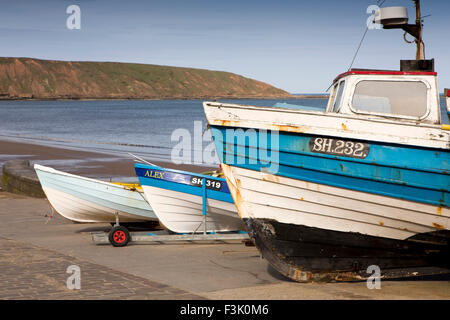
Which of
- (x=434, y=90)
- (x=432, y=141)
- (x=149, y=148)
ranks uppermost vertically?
(x=434, y=90)

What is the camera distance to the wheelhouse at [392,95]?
26.0 ft

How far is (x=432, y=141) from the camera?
23.4 ft

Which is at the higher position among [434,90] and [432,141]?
[434,90]

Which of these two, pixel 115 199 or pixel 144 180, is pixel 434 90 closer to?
pixel 144 180

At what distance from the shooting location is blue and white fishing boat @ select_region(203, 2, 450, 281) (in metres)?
7.25

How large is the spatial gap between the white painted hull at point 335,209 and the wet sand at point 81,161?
40.5 feet

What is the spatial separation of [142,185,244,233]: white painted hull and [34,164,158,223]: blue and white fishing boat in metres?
0.77

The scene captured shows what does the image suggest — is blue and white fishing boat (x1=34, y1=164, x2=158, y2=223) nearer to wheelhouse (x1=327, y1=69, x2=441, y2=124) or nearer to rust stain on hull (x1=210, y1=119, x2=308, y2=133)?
rust stain on hull (x1=210, y1=119, x2=308, y2=133)

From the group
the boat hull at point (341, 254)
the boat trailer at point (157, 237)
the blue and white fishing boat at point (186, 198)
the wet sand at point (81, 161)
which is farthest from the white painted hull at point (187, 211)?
the wet sand at point (81, 161)

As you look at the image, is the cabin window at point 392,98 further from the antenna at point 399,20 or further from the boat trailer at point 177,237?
the boat trailer at point 177,237

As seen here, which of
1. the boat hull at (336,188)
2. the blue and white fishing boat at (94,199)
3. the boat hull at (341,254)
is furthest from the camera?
the blue and white fishing boat at (94,199)

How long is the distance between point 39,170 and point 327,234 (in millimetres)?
6120
